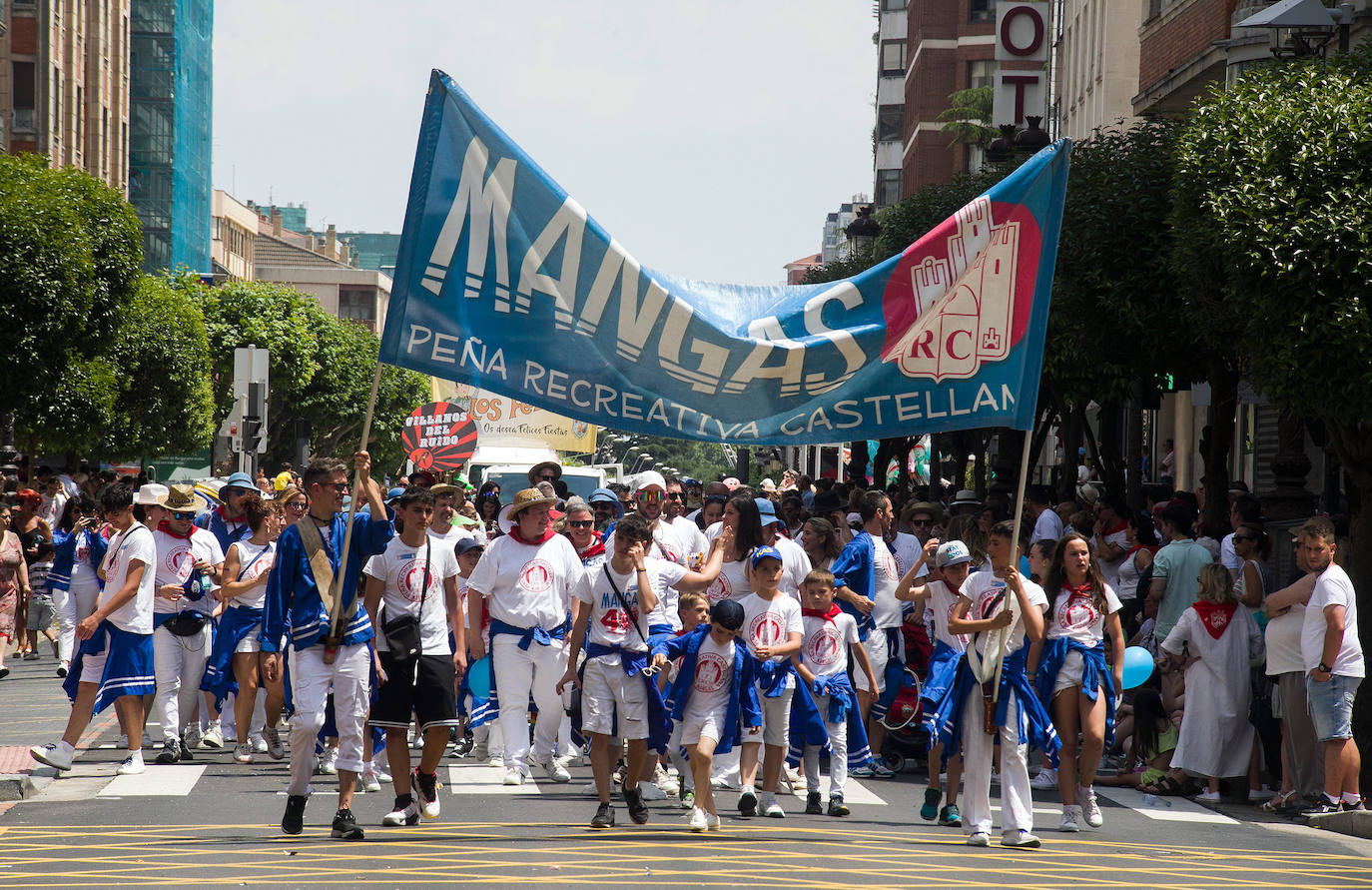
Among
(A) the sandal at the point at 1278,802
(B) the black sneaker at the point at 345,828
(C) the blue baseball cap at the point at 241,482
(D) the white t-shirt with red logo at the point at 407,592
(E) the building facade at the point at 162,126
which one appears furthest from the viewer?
(E) the building facade at the point at 162,126

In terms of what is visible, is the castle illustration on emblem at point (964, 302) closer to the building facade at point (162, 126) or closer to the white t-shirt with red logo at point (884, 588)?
the white t-shirt with red logo at point (884, 588)

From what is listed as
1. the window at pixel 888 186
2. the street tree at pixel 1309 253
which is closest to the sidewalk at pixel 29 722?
the street tree at pixel 1309 253

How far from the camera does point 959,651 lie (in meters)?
10.4

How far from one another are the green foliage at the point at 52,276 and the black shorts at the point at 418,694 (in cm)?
2060

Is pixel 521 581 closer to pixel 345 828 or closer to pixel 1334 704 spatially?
pixel 345 828

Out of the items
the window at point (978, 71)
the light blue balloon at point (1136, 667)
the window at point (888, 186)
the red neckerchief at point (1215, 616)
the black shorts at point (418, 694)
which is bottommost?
the light blue balloon at point (1136, 667)

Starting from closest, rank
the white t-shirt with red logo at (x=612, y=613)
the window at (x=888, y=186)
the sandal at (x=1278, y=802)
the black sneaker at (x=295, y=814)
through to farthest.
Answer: the black sneaker at (x=295, y=814) → the white t-shirt with red logo at (x=612, y=613) → the sandal at (x=1278, y=802) → the window at (x=888, y=186)

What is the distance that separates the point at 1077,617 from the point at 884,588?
2.24 m

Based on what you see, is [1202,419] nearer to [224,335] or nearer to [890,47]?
[224,335]

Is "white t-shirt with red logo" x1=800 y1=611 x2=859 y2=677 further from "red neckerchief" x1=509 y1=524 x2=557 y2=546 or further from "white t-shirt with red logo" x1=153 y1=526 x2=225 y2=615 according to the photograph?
"white t-shirt with red logo" x1=153 y1=526 x2=225 y2=615

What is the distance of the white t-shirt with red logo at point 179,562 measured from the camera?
40.4ft

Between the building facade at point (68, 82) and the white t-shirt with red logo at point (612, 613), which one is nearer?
the white t-shirt with red logo at point (612, 613)

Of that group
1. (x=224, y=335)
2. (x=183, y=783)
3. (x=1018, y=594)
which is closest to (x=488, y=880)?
(x=1018, y=594)

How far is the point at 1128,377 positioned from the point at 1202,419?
1561 centimetres
